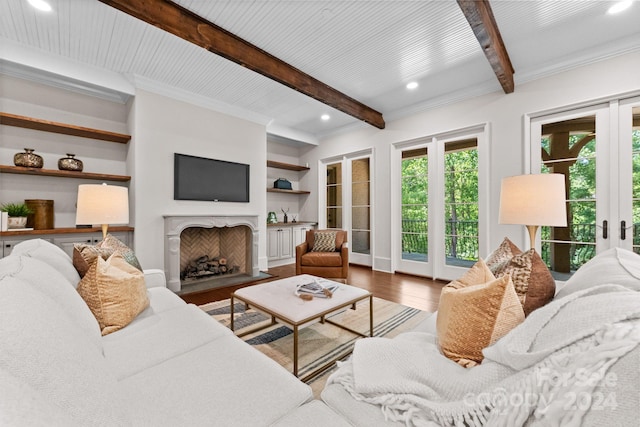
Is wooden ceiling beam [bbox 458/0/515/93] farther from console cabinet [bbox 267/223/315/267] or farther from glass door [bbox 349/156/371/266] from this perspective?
console cabinet [bbox 267/223/315/267]

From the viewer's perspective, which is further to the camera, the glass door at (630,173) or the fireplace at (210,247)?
the fireplace at (210,247)

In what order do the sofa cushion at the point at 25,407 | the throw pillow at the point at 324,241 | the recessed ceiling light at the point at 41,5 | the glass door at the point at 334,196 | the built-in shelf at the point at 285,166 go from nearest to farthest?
the sofa cushion at the point at 25,407 → the recessed ceiling light at the point at 41,5 → the throw pillow at the point at 324,241 → the built-in shelf at the point at 285,166 → the glass door at the point at 334,196

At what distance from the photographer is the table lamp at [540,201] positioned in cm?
167

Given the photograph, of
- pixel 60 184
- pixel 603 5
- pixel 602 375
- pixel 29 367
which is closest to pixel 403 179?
pixel 603 5

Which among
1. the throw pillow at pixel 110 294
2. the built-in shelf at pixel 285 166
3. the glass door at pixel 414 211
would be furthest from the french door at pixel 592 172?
the throw pillow at pixel 110 294

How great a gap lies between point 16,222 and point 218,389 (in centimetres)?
347

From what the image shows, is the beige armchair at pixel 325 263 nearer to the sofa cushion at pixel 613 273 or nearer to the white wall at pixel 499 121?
the white wall at pixel 499 121

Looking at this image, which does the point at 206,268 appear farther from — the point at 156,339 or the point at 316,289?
the point at 156,339

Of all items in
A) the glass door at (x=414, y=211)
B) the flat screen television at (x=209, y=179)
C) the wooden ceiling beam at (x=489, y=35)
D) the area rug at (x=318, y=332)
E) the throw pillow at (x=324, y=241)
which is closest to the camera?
the area rug at (x=318, y=332)

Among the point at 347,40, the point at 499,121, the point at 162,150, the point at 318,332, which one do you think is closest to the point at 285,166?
the point at 162,150

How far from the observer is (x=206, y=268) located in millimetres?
4254

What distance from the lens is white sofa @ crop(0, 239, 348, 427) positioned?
50 cm

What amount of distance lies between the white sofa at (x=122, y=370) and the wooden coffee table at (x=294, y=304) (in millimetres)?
399

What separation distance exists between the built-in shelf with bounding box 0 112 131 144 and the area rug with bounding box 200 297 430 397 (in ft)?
8.40
